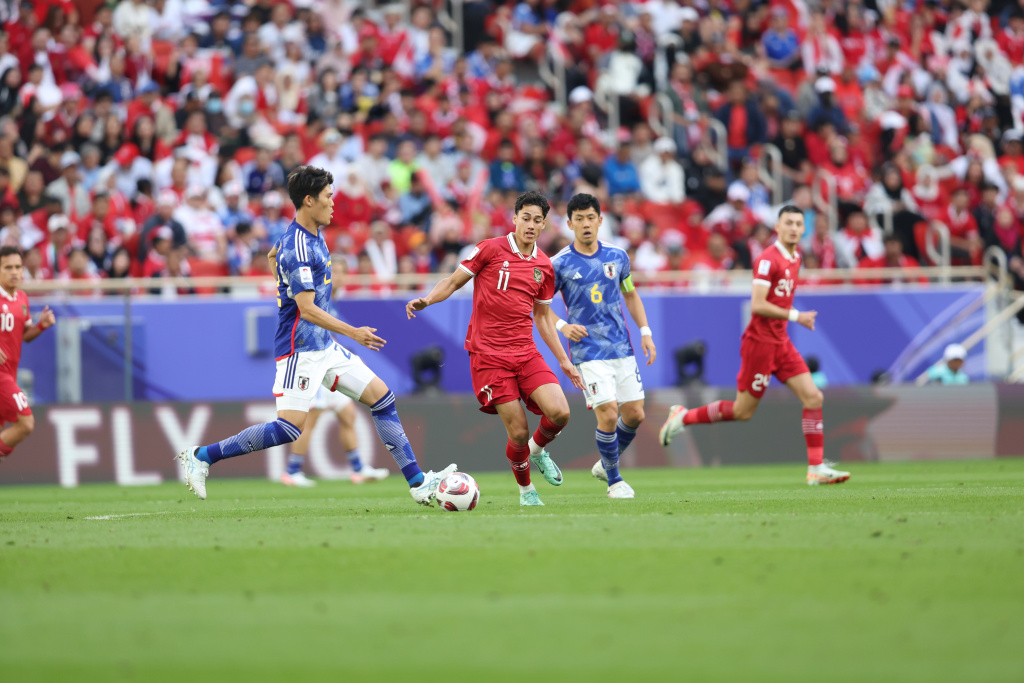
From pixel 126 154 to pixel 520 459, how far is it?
1179 centimetres

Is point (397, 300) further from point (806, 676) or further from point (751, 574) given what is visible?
point (806, 676)

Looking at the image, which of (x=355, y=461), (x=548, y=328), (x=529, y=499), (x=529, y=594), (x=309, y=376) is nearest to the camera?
(x=529, y=594)

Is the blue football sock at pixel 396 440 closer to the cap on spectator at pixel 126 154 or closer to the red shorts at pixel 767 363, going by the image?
the red shorts at pixel 767 363

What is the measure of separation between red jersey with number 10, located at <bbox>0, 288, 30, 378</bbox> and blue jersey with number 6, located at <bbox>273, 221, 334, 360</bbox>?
393 cm

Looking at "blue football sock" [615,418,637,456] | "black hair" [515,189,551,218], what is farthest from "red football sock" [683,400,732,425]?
"black hair" [515,189,551,218]

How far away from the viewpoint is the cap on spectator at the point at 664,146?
2088 centimetres

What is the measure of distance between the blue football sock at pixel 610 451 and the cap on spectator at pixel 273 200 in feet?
30.3

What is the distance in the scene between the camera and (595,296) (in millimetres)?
10203

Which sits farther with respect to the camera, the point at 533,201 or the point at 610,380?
the point at 610,380

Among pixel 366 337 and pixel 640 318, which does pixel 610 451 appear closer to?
pixel 640 318

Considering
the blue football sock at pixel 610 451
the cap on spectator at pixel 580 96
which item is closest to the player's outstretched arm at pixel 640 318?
the blue football sock at pixel 610 451

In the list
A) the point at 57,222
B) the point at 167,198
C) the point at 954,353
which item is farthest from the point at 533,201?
the point at 57,222

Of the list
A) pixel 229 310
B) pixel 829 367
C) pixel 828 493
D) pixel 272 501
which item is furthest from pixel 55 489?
pixel 829 367

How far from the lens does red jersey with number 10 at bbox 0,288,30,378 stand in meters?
11.8
